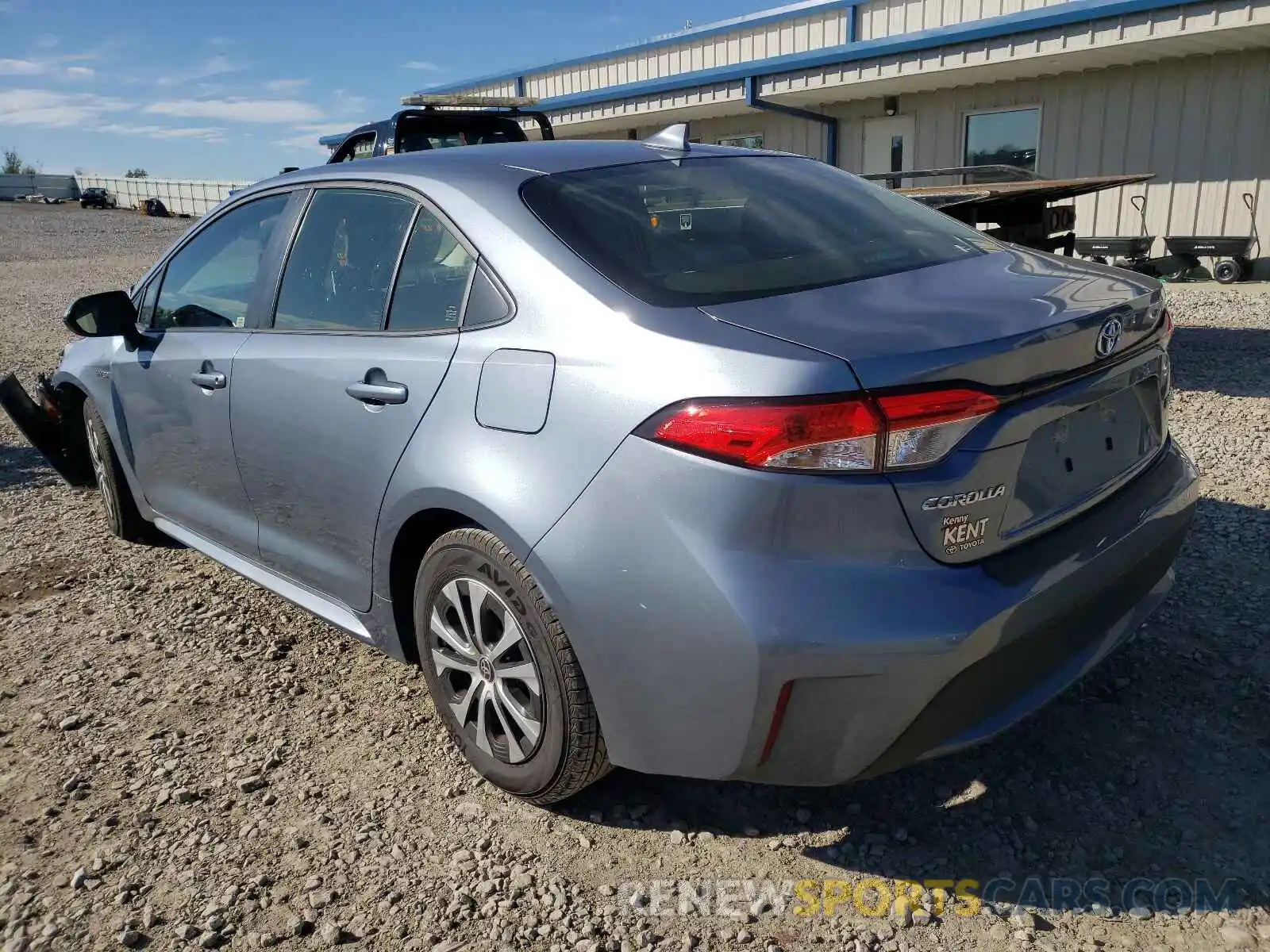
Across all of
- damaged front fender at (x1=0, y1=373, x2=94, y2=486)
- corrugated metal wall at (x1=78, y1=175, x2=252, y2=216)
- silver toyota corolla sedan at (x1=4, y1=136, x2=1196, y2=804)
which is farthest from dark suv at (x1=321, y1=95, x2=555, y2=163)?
corrugated metal wall at (x1=78, y1=175, x2=252, y2=216)

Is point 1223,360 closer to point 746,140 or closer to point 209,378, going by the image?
point 209,378

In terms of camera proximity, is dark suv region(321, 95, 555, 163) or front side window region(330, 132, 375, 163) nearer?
Result: dark suv region(321, 95, 555, 163)

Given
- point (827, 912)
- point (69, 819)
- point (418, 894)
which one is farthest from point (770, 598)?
point (69, 819)

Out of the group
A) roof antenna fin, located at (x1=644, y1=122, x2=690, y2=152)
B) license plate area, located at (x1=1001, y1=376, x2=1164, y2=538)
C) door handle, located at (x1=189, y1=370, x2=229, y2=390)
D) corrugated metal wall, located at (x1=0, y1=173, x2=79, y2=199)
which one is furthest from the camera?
corrugated metal wall, located at (x1=0, y1=173, x2=79, y2=199)

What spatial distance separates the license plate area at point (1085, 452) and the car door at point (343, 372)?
143cm

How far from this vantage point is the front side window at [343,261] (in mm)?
2916

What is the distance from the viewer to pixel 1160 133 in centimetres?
1213

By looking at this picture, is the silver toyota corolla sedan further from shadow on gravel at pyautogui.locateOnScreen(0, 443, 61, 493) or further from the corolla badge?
shadow on gravel at pyautogui.locateOnScreen(0, 443, 61, 493)

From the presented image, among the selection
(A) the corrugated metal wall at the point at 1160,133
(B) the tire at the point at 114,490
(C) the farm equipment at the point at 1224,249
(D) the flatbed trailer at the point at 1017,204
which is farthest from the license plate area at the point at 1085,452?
(A) the corrugated metal wall at the point at 1160,133

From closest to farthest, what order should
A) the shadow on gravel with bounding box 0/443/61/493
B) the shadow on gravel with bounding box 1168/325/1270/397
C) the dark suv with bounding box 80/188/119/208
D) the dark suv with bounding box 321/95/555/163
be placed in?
the shadow on gravel with bounding box 0/443/61/493
the shadow on gravel with bounding box 1168/325/1270/397
the dark suv with bounding box 321/95/555/163
the dark suv with bounding box 80/188/119/208

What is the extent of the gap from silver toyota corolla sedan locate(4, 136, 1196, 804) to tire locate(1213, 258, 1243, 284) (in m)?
10.5

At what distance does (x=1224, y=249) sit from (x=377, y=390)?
1223cm

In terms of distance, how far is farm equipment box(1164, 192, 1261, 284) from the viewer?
1168 centimetres

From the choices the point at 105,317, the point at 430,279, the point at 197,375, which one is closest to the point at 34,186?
the point at 105,317
